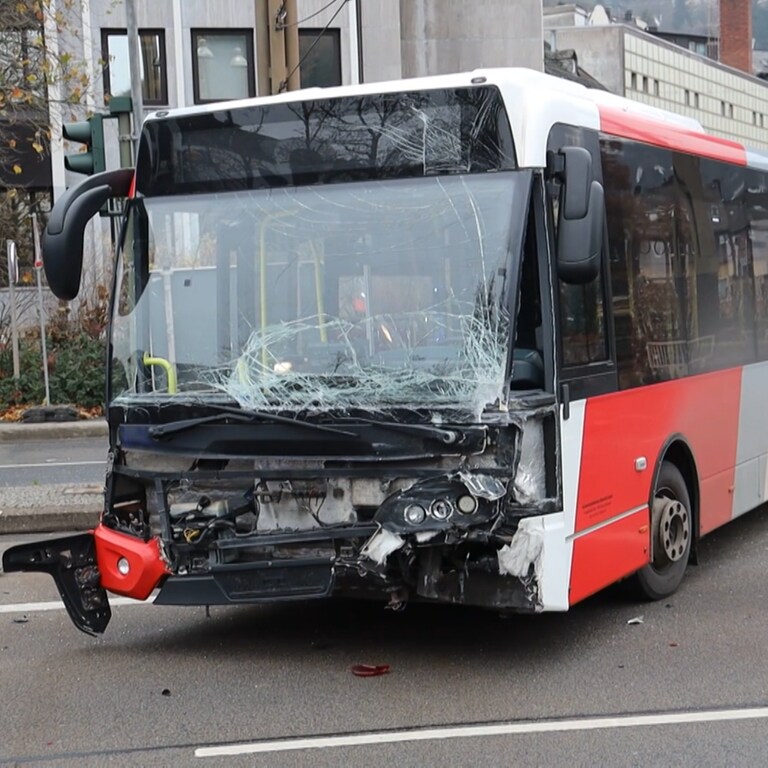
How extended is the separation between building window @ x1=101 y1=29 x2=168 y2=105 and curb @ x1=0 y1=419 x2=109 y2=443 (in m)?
12.6

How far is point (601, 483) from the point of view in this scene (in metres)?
6.95

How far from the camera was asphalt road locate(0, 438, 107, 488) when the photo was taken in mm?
14834

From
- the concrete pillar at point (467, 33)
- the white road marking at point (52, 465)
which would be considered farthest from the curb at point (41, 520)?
the concrete pillar at point (467, 33)

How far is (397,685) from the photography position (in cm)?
638

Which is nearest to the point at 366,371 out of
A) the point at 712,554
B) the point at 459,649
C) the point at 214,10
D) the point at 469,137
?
the point at 469,137

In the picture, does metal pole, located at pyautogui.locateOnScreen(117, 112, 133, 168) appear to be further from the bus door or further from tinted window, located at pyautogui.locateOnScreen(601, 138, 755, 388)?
→ the bus door

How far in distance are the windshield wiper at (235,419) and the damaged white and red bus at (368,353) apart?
0.4 inches

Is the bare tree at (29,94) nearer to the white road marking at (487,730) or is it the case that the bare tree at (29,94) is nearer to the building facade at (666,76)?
the white road marking at (487,730)

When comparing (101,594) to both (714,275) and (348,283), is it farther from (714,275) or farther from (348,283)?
(714,275)

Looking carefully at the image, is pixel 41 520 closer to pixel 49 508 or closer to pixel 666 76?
pixel 49 508

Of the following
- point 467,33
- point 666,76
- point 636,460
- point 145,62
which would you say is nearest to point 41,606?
point 636,460

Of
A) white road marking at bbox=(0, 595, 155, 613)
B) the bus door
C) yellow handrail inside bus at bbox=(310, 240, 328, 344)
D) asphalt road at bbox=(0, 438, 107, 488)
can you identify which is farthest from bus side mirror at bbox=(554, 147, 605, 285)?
asphalt road at bbox=(0, 438, 107, 488)

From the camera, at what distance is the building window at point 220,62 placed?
31703 mm

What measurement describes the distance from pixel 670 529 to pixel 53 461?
10932 mm
